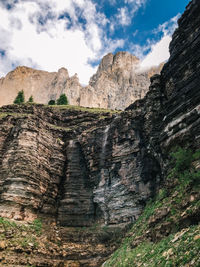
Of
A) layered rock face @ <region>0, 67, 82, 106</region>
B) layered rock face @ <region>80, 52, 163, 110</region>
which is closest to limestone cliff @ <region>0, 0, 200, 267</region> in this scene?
layered rock face @ <region>80, 52, 163, 110</region>

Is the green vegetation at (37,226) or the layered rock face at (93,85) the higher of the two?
the layered rock face at (93,85)

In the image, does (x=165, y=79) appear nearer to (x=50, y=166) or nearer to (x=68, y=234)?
(x=50, y=166)

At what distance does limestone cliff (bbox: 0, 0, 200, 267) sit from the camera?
69.2 feet

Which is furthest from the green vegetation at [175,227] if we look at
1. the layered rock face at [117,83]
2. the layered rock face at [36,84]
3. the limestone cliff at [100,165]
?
the layered rock face at [36,84]

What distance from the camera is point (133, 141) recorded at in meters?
29.8

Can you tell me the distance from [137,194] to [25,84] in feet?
398

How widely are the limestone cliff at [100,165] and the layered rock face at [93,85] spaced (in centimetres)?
7516

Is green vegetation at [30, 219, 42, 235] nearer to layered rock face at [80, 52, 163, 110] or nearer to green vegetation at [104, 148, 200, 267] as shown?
green vegetation at [104, 148, 200, 267]

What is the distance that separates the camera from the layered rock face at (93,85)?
111875 millimetres

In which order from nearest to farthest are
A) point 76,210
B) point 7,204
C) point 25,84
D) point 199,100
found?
point 199,100, point 7,204, point 76,210, point 25,84

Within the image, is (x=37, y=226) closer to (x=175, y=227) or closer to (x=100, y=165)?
(x=100, y=165)

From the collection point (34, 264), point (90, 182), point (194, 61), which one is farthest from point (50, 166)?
point (194, 61)

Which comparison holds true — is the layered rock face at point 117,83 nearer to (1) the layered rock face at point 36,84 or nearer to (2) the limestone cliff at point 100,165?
(1) the layered rock face at point 36,84

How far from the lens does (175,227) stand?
13.4m
